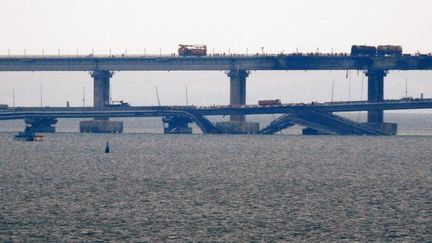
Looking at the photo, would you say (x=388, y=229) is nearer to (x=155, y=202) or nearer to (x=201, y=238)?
(x=201, y=238)

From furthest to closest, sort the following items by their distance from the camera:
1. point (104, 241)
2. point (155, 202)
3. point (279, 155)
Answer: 1. point (279, 155)
2. point (155, 202)
3. point (104, 241)

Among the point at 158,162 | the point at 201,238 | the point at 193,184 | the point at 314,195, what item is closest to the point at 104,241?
the point at 201,238

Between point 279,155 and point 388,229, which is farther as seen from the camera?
point 279,155

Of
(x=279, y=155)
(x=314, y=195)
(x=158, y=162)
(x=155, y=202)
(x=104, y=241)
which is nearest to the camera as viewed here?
(x=104, y=241)

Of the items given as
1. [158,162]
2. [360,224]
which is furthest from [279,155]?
[360,224]

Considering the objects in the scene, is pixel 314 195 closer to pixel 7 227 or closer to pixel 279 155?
pixel 7 227

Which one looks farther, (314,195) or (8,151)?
(8,151)
